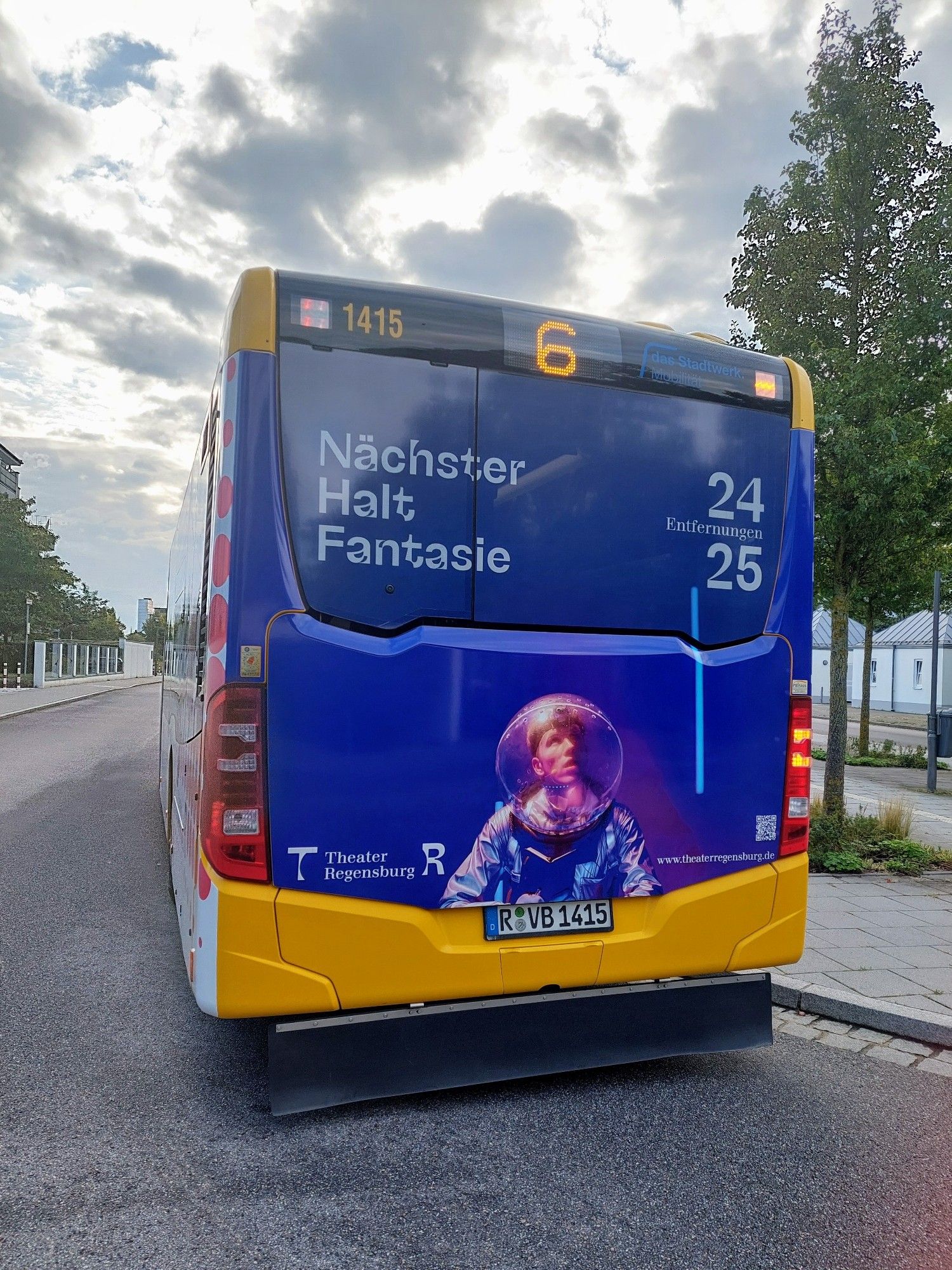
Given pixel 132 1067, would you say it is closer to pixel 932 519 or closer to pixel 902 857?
pixel 902 857

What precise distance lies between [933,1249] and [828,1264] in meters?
0.34

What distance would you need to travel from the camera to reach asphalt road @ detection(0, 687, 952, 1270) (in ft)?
8.75

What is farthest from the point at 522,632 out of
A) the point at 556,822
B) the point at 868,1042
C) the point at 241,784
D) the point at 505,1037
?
the point at 868,1042

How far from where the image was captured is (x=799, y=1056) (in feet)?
13.7

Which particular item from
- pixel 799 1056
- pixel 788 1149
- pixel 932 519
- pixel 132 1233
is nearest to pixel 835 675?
pixel 932 519

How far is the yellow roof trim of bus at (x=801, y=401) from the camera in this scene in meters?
4.10

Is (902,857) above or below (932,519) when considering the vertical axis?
below

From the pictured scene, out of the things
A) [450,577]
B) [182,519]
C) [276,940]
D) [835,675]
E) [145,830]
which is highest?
[182,519]

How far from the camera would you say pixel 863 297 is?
366 inches

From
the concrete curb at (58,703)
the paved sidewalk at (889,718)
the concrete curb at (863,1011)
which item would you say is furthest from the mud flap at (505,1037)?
the paved sidewalk at (889,718)

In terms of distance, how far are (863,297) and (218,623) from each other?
8.28 meters

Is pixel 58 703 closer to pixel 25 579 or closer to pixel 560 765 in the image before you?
pixel 25 579

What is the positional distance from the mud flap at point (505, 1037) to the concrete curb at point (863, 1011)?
54 centimetres

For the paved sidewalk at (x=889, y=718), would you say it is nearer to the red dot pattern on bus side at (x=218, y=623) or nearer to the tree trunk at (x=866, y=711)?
the tree trunk at (x=866, y=711)
